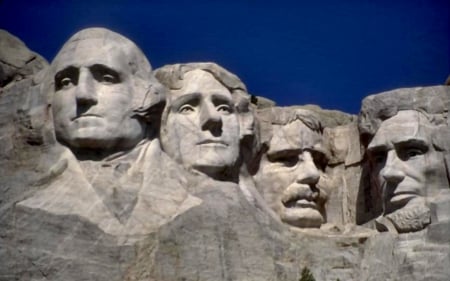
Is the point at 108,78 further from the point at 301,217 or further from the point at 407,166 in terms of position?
the point at 407,166

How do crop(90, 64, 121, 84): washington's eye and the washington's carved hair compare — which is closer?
crop(90, 64, 121, 84): washington's eye

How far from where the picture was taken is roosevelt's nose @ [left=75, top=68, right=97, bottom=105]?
11.0 metres

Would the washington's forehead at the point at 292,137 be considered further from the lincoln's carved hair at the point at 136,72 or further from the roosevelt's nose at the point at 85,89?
the roosevelt's nose at the point at 85,89

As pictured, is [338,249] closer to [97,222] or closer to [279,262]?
[279,262]

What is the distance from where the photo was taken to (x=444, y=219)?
37.3ft

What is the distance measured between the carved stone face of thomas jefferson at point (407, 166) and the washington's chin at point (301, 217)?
0.62 m

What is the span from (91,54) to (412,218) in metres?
2.95

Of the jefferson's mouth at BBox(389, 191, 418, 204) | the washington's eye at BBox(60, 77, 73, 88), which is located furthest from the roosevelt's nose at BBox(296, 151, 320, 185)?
the washington's eye at BBox(60, 77, 73, 88)

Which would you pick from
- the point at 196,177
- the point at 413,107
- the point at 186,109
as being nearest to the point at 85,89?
the point at 186,109

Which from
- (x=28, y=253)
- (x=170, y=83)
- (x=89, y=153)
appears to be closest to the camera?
(x=28, y=253)

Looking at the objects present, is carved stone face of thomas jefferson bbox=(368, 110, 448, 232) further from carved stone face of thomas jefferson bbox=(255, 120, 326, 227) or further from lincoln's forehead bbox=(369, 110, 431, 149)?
carved stone face of thomas jefferson bbox=(255, 120, 326, 227)

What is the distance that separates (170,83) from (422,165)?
7.36 feet

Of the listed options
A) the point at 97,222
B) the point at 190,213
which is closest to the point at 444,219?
the point at 190,213

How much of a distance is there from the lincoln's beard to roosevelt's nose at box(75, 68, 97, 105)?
2.70 metres
